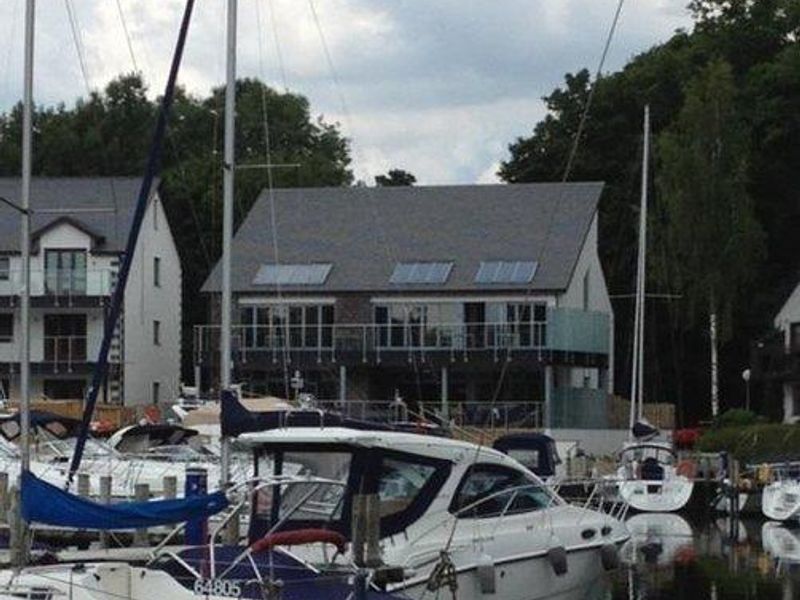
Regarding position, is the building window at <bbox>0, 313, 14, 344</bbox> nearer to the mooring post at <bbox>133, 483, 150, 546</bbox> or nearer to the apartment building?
the apartment building

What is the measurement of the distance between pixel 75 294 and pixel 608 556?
167ft

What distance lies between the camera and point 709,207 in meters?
77.6

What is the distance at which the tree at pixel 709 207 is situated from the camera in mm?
77625

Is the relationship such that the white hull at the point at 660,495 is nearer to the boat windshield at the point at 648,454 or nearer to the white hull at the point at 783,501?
the boat windshield at the point at 648,454

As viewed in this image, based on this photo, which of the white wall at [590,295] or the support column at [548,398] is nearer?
the support column at [548,398]

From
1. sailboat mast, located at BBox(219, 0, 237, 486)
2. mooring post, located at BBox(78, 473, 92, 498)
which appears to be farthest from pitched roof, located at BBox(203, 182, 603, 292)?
sailboat mast, located at BBox(219, 0, 237, 486)

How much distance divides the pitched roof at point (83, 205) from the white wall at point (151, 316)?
3.40 feet

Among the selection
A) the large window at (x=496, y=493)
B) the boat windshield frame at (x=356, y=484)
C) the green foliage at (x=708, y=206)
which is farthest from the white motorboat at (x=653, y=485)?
the boat windshield frame at (x=356, y=484)

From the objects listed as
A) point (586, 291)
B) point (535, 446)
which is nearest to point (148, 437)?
point (535, 446)

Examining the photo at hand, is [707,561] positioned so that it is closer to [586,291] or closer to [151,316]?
[586,291]

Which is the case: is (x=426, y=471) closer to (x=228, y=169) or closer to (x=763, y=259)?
(x=228, y=169)

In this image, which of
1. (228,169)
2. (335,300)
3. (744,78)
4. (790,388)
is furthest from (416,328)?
(228,169)

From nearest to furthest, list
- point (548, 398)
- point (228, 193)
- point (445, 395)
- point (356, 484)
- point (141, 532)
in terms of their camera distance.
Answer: point (356, 484)
point (228, 193)
point (141, 532)
point (548, 398)
point (445, 395)

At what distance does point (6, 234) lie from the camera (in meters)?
78.9
